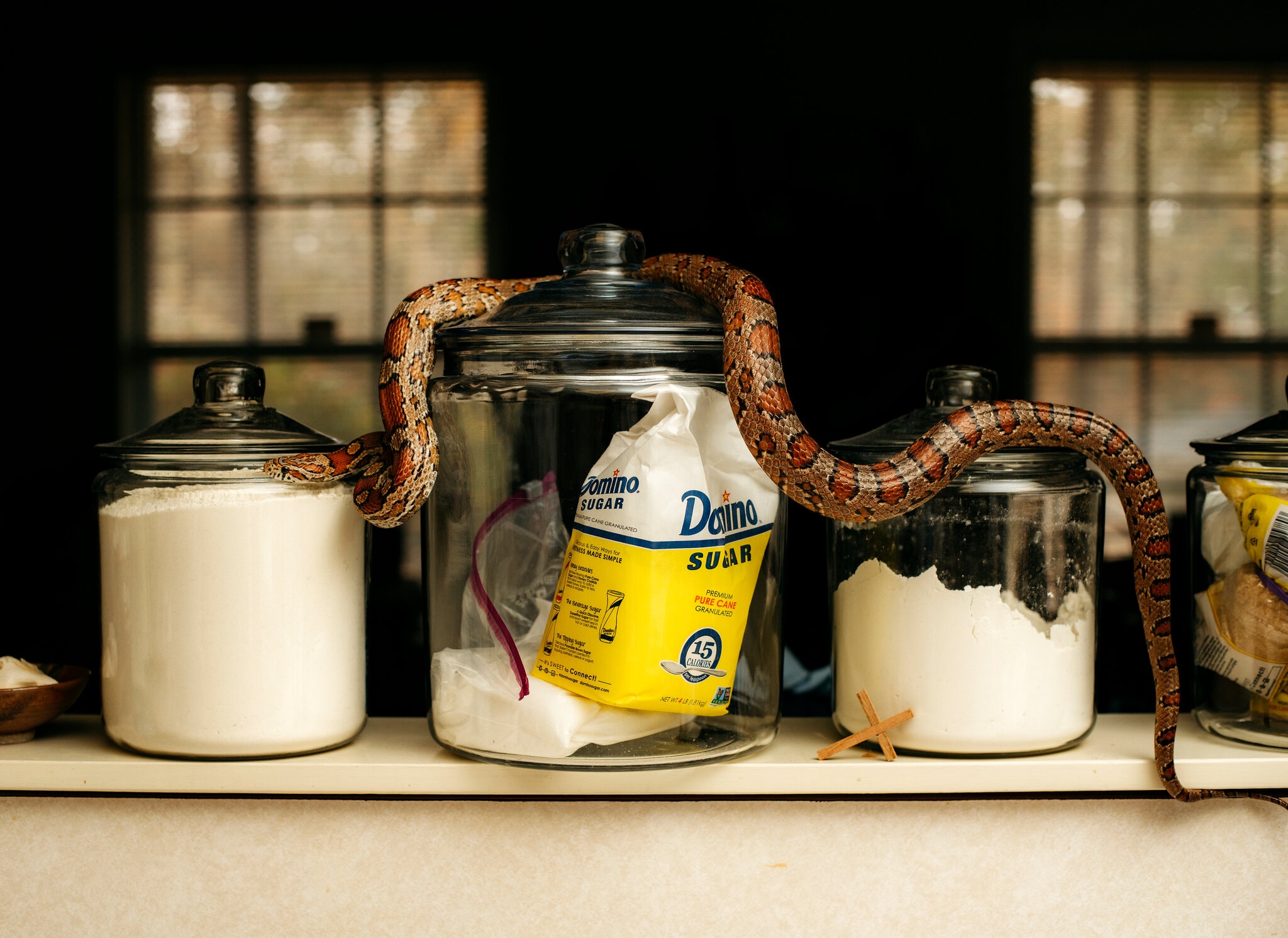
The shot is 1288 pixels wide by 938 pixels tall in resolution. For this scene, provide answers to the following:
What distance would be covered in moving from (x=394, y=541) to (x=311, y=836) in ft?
1.13

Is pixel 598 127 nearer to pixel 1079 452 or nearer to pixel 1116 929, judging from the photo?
pixel 1079 452

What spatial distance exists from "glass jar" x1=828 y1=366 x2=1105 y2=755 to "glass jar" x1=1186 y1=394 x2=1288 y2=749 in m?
0.10

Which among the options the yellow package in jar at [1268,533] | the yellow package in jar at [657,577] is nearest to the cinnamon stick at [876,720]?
the yellow package in jar at [657,577]

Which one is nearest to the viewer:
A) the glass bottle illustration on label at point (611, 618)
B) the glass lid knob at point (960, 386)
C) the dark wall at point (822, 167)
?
the glass bottle illustration on label at point (611, 618)

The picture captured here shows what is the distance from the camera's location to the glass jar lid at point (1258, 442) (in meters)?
0.75

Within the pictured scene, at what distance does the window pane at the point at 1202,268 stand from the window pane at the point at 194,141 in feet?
3.20

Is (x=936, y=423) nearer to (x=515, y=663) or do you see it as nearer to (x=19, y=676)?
(x=515, y=663)

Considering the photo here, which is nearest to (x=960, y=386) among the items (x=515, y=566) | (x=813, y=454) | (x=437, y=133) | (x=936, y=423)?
(x=936, y=423)

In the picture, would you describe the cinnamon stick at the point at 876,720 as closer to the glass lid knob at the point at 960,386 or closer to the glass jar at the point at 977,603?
the glass jar at the point at 977,603

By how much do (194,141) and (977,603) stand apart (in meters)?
0.91

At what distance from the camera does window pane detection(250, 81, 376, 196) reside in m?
1.04

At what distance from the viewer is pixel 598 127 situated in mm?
996

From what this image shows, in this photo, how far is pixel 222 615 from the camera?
71cm

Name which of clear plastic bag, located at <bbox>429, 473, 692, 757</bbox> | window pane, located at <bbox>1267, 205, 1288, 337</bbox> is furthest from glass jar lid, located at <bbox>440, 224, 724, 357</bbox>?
window pane, located at <bbox>1267, 205, 1288, 337</bbox>
